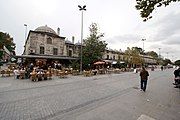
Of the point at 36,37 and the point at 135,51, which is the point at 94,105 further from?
the point at 135,51

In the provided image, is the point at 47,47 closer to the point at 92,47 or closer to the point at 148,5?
the point at 92,47

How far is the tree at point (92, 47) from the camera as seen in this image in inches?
1714

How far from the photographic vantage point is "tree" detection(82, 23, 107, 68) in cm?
4353

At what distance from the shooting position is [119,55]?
260 ft

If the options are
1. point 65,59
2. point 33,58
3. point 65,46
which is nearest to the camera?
point 33,58

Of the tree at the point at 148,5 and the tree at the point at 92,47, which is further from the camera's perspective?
the tree at the point at 92,47

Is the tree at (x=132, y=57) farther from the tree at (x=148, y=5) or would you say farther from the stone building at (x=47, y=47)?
the tree at (x=148, y=5)

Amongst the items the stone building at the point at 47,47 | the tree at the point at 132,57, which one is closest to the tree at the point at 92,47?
the stone building at the point at 47,47

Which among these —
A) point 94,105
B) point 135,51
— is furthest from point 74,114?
point 135,51

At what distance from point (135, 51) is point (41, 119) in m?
70.4

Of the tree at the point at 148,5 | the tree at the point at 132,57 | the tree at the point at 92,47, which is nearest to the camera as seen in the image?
the tree at the point at 148,5

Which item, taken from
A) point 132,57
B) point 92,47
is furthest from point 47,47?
point 132,57

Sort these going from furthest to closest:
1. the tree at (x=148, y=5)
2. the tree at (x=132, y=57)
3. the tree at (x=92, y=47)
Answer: the tree at (x=132, y=57)
the tree at (x=92, y=47)
the tree at (x=148, y=5)

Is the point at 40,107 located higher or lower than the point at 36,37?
lower
